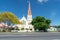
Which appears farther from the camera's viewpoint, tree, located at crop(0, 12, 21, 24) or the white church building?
the white church building

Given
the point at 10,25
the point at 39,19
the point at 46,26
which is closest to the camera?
the point at 46,26

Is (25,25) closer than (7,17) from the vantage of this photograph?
No

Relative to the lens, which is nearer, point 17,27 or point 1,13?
point 1,13

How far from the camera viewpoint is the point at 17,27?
72.9m

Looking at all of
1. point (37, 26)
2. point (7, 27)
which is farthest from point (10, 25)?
point (37, 26)

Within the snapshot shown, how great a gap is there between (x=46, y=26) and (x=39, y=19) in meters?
10.8

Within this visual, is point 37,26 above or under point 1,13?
under

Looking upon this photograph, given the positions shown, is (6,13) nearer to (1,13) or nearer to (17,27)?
(1,13)

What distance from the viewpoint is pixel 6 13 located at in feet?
218

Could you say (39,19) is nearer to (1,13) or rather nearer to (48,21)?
(48,21)

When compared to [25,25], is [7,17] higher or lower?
higher

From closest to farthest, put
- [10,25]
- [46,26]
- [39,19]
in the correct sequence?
[46,26] → [10,25] → [39,19]

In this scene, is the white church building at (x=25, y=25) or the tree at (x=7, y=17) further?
the white church building at (x=25, y=25)

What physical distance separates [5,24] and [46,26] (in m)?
17.6
